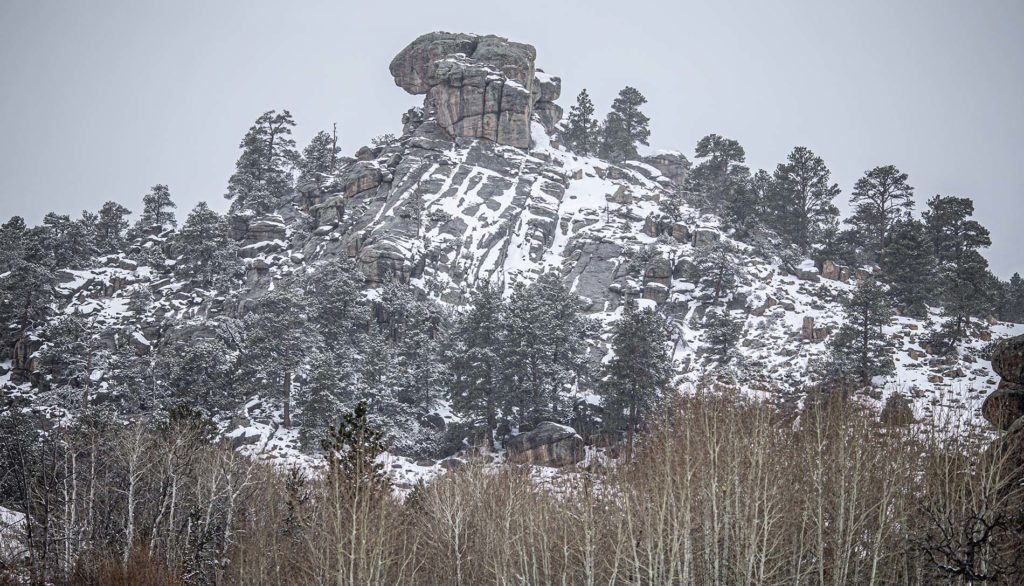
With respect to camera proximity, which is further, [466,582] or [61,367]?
[61,367]

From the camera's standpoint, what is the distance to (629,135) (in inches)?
3846

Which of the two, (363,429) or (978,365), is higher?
(978,365)

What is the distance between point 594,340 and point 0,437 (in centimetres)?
4720

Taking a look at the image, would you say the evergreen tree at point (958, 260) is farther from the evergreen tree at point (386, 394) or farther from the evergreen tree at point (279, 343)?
the evergreen tree at point (279, 343)

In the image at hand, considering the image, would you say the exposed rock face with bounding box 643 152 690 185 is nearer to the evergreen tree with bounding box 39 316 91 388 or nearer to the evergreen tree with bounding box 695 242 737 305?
the evergreen tree with bounding box 695 242 737 305

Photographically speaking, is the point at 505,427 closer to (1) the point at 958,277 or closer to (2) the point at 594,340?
(2) the point at 594,340

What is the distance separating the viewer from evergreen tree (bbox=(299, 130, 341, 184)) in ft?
305

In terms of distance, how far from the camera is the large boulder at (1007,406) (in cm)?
2000

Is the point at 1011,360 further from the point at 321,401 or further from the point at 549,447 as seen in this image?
the point at 321,401

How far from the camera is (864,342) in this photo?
4697 cm

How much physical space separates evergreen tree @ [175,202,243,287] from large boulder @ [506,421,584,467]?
1672 inches

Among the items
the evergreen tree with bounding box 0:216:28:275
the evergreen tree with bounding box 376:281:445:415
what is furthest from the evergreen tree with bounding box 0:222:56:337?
the evergreen tree with bounding box 376:281:445:415

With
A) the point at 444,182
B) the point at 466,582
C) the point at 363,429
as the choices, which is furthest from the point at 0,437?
the point at 444,182

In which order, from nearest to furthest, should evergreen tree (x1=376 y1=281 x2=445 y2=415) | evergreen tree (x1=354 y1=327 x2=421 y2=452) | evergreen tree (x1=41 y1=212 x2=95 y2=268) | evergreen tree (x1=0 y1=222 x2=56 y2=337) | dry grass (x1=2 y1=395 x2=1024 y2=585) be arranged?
dry grass (x1=2 y1=395 x2=1024 y2=585) < evergreen tree (x1=354 y1=327 x2=421 y2=452) < evergreen tree (x1=376 y1=281 x2=445 y2=415) < evergreen tree (x1=0 y1=222 x2=56 y2=337) < evergreen tree (x1=41 y1=212 x2=95 y2=268)
